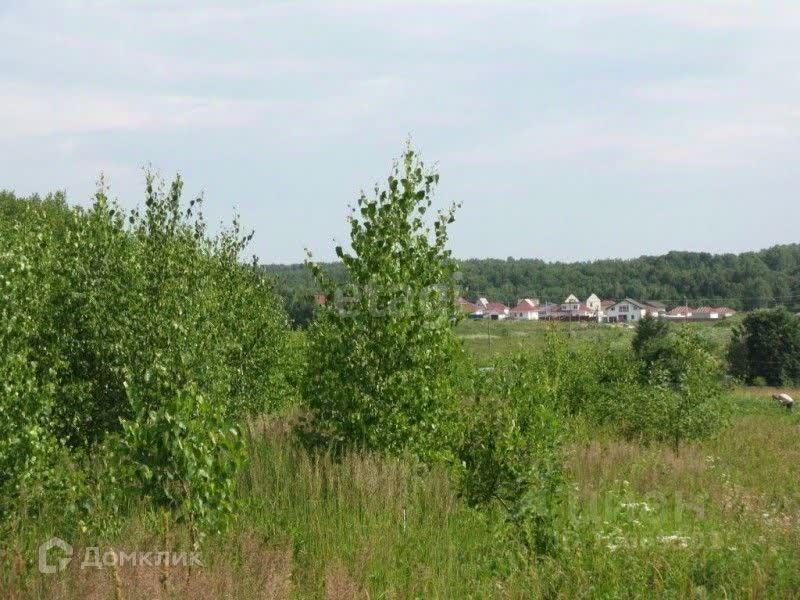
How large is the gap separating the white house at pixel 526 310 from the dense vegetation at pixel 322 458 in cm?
9559

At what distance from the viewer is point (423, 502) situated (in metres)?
11.0

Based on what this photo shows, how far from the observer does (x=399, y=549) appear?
9.31 metres

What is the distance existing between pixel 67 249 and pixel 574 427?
1638 cm

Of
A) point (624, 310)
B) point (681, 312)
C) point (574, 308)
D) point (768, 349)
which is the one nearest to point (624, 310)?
point (624, 310)

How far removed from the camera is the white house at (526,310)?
112 m


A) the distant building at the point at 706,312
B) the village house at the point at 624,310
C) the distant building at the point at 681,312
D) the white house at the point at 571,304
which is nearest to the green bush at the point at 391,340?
the distant building at the point at 681,312

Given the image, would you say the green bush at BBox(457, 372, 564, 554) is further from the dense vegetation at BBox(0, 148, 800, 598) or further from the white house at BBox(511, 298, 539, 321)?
the white house at BBox(511, 298, 539, 321)

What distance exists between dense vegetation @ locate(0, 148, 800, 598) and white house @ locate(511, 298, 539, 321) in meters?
95.6

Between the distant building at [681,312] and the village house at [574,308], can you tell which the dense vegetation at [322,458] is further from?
the village house at [574,308]

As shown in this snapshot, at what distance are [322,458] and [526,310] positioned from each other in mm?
103017

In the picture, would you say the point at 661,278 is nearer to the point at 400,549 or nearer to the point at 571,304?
the point at 571,304

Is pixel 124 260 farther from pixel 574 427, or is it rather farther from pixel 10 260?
pixel 574 427

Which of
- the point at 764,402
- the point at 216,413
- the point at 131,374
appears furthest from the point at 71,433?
the point at 764,402

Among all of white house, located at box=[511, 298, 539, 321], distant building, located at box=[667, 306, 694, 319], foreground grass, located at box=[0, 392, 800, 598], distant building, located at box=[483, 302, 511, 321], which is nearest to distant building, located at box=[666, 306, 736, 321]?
distant building, located at box=[667, 306, 694, 319]
